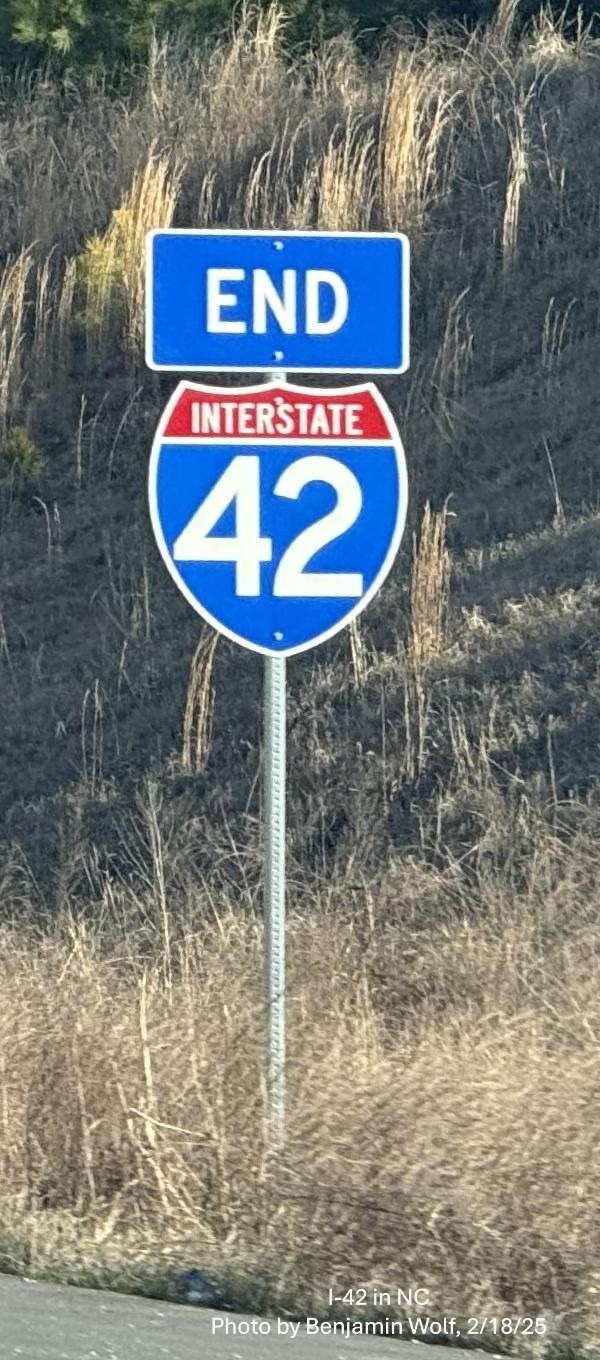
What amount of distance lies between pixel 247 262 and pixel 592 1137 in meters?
2.65

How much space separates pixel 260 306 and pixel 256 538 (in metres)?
0.68

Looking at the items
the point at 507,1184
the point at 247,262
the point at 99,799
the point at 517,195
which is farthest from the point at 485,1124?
the point at 517,195

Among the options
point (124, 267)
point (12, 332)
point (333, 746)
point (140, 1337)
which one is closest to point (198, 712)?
point (333, 746)

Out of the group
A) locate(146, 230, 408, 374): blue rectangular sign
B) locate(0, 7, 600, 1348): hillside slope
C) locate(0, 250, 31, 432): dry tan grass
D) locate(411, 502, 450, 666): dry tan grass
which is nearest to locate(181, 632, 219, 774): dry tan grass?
locate(0, 7, 600, 1348): hillside slope

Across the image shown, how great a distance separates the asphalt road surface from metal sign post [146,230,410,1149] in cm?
86

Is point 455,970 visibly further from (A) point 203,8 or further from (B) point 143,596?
(A) point 203,8

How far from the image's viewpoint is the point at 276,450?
584 centimetres

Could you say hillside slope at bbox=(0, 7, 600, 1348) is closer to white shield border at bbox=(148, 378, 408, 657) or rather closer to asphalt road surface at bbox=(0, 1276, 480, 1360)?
asphalt road surface at bbox=(0, 1276, 480, 1360)

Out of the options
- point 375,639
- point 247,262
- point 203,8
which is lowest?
point 375,639

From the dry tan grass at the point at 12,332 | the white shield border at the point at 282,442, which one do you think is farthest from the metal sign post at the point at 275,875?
the dry tan grass at the point at 12,332

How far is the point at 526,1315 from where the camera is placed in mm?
5094

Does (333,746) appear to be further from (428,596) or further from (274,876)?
(274,876)

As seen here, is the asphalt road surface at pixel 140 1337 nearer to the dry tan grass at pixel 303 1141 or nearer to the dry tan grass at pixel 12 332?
the dry tan grass at pixel 303 1141

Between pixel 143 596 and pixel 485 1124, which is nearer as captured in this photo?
pixel 485 1124
